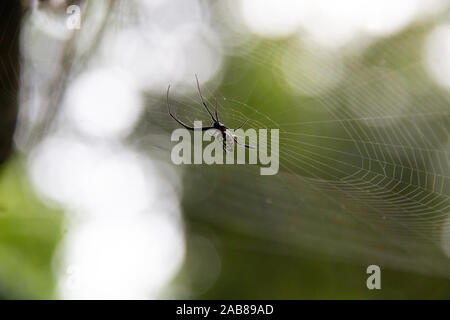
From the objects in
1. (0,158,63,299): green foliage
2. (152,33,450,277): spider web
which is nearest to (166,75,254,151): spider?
(152,33,450,277): spider web

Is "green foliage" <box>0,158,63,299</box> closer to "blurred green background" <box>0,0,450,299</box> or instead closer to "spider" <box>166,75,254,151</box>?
"blurred green background" <box>0,0,450,299</box>

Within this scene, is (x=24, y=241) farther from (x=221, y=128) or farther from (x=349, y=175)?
(x=349, y=175)

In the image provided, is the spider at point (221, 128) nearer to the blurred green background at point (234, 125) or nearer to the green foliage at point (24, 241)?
the blurred green background at point (234, 125)

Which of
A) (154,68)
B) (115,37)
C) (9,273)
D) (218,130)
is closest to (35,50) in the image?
(115,37)

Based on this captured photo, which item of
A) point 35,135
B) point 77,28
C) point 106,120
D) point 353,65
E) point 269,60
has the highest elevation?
point 269,60

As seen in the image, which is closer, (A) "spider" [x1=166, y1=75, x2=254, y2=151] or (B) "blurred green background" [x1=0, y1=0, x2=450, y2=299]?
(B) "blurred green background" [x1=0, y1=0, x2=450, y2=299]

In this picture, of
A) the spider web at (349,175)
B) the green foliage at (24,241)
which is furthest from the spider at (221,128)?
the green foliage at (24,241)

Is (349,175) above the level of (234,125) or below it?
below

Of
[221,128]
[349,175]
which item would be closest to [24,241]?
[221,128]

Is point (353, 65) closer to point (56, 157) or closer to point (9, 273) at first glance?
point (56, 157)
